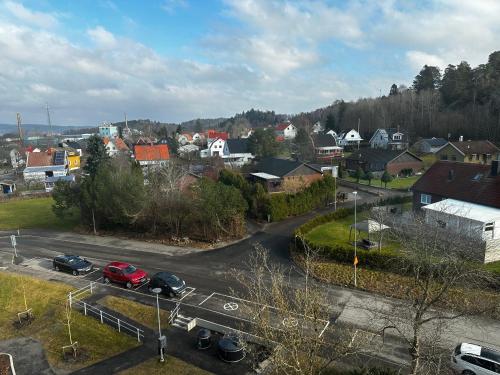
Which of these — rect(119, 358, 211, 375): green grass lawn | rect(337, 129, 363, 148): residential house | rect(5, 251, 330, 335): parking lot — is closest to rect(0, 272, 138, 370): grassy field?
rect(5, 251, 330, 335): parking lot

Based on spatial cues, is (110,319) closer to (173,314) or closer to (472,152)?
(173,314)

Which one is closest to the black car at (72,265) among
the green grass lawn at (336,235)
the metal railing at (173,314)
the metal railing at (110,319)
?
the metal railing at (110,319)

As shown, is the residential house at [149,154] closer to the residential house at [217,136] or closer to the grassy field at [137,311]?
the residential house at [217,136]

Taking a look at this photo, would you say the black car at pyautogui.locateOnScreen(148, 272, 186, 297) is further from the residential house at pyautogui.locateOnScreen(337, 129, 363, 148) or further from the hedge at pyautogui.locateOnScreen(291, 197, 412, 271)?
the residential house at pyautogui.locateOnScreen(337, 129, 363, 148)

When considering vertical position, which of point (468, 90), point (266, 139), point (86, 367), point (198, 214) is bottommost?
point (86, 367)

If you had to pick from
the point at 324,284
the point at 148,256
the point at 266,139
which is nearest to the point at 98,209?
the point at 148,256

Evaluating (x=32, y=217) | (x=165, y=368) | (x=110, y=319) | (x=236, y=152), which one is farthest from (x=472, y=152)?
(x=32, y=217)

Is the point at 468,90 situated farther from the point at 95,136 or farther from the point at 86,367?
the point at 86,367
